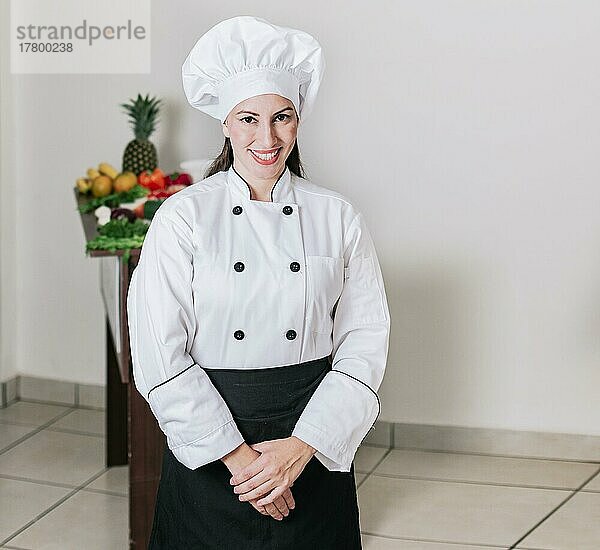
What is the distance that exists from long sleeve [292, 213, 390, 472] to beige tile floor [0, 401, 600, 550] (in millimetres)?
1103

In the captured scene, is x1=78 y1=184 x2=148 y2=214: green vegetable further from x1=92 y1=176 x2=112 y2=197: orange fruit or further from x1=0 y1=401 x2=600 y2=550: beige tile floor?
x1=0 y1=401 x2=600 y2=550: beige tile floor

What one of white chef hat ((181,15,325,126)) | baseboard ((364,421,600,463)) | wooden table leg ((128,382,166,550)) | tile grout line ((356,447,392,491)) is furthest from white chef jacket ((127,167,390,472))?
baseboard ((364,421,600,463))

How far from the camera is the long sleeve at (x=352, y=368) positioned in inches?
66.1

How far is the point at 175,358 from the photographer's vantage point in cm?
164

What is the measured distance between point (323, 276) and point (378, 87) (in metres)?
1.64

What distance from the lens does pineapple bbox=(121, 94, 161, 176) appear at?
10.4ft

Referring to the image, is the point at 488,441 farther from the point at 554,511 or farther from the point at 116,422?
the point at 116,422

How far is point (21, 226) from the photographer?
146 inches

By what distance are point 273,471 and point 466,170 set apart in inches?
69.5

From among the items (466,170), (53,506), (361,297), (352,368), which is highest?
(466,170)

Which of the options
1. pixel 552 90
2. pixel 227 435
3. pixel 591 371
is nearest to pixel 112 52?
pixel 552 90

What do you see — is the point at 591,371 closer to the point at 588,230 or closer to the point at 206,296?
Answer: the point at 588,230

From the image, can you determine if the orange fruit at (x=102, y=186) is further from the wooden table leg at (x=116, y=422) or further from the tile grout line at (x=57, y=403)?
the tile grout line at (x=57, y=403)

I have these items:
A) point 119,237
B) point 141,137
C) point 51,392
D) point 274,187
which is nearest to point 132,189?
point 141,137
